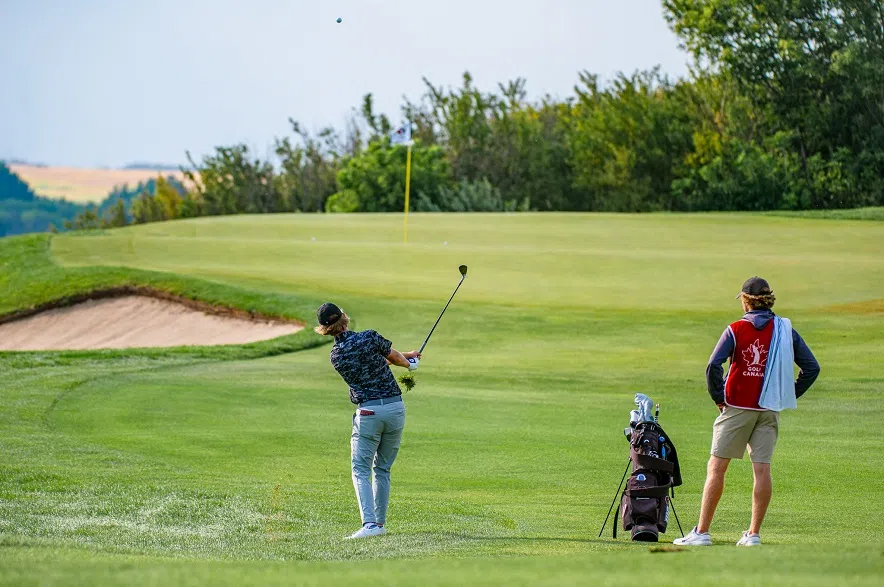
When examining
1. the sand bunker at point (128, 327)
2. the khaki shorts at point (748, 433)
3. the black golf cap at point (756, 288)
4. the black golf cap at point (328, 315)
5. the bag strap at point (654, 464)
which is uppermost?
the black golf cap at point (756, 288)

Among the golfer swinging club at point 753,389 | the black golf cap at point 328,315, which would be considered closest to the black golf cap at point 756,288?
the golfer swinging club at point 753,389

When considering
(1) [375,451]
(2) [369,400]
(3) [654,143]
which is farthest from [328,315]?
(3) [654,143]

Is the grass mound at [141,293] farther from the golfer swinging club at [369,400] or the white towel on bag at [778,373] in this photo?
the white towel on bag at [778,373]

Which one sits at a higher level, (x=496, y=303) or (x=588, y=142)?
(x=588, y=142)

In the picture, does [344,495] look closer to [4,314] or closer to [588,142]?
[4,314]

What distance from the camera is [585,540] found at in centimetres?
890

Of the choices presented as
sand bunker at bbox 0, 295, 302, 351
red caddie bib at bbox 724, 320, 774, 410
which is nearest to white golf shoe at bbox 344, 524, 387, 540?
red caddie bib at bbox 724, 320, 774, 410

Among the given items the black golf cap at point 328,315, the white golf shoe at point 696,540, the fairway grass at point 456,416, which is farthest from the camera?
the black golf cap at point 328,315

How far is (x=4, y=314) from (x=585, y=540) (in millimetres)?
22912

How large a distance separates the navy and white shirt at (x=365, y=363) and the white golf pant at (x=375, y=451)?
0.39 ft

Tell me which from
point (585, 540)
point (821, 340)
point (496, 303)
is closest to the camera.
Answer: point (585, 540)

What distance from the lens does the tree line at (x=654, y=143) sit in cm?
5367

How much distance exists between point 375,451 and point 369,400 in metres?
0.44

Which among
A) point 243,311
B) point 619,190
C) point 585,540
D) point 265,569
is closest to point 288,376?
point 243,311
